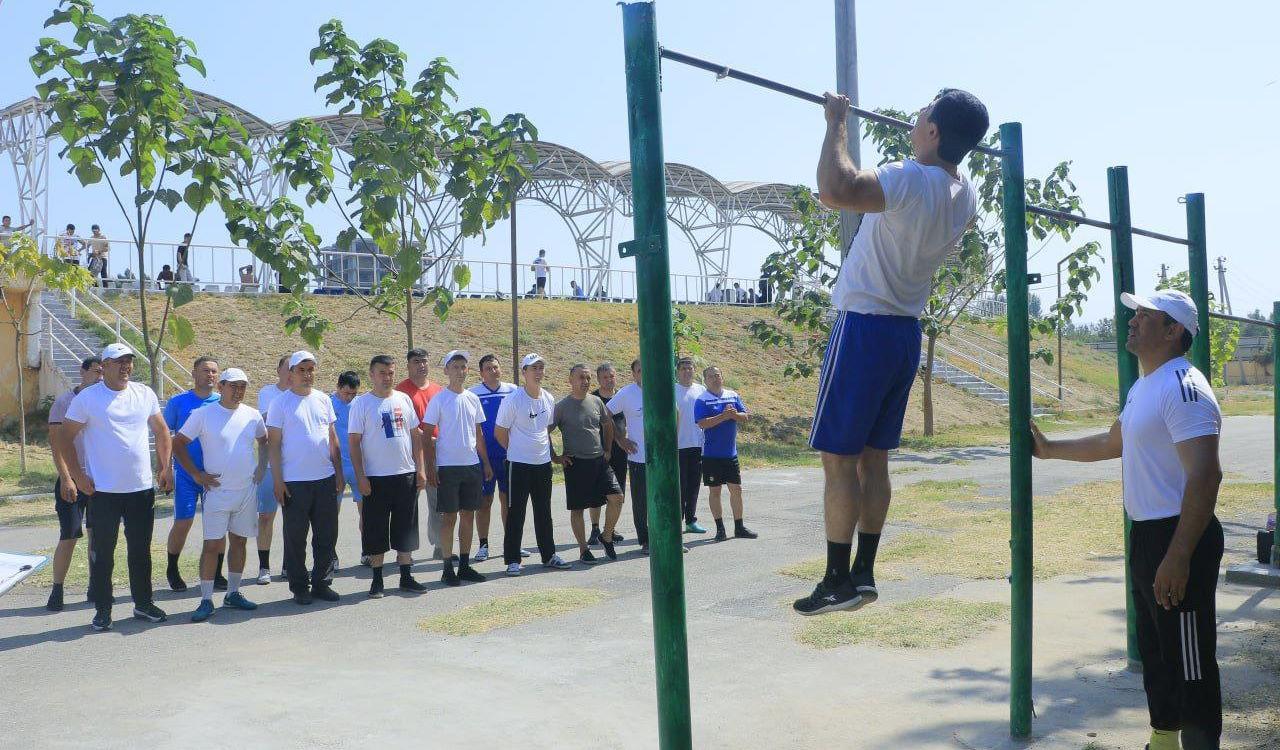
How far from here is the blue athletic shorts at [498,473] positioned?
10.9 metres

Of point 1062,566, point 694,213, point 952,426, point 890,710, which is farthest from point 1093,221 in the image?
point 694,213

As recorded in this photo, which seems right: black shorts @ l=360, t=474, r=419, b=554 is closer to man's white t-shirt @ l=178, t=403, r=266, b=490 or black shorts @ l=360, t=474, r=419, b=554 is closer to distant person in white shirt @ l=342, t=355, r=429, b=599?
distant person in white shirt @ l=342, t=355, r=429, b=599

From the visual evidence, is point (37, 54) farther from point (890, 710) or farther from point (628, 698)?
point (890, 710)

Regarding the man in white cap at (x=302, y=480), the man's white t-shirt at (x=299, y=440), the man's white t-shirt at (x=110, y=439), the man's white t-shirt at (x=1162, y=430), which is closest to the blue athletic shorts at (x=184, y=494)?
the man in white cap at (x=302, y=480)

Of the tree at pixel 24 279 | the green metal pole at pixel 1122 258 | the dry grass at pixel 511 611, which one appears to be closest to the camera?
the green metal pole at pixel 1122 258

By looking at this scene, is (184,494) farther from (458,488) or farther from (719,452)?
(719,452)

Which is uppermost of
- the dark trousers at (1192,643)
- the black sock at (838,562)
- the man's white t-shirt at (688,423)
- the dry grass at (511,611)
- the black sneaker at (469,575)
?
the man's white t-shirt at (688,423)

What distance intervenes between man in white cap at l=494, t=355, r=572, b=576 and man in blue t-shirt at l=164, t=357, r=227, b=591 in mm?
2574

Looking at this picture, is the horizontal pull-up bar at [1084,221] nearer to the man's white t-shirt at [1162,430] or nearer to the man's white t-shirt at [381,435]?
the man's white t-shirt at [1162,430]

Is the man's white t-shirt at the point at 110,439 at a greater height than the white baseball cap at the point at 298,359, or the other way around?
the white baseball cap at the point at 298,359

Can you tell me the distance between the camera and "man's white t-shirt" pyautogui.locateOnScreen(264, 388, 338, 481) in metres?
9.13

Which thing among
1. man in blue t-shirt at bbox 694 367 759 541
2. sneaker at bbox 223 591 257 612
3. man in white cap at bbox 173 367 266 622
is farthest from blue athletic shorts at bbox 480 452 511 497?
sneaker at bbox 223 591 257 612

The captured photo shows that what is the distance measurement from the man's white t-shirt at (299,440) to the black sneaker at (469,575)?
156 centimetres

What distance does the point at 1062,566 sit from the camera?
9.75m
